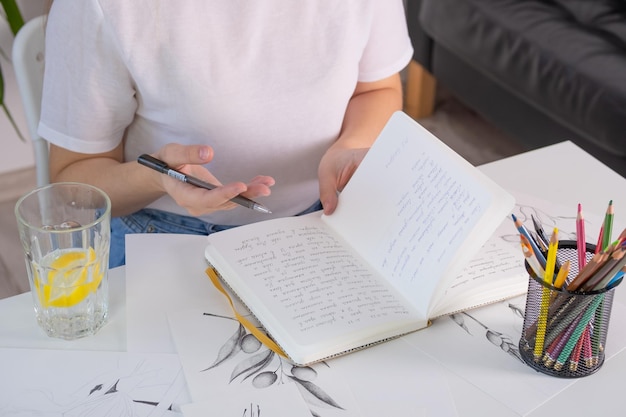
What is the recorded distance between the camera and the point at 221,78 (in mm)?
995

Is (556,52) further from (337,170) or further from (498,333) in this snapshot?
(498,333)

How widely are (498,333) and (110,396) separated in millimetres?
374

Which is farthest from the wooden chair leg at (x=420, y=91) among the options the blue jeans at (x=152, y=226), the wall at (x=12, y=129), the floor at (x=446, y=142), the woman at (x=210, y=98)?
the blue jeans at (x=152, y=226)

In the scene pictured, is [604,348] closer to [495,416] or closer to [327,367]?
[495,416]

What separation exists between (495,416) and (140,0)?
0.60 metres

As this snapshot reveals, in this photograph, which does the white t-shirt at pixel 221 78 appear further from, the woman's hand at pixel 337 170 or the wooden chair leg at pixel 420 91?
the wooden chair leg at pixel 420 91

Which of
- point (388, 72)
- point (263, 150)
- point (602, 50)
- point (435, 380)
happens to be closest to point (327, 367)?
point (435, 380)

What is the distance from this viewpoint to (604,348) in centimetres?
76

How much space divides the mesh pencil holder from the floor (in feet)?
4.19

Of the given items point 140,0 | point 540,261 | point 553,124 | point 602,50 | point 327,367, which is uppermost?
point 140,0

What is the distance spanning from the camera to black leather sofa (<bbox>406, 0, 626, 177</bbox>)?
A: 1761mm

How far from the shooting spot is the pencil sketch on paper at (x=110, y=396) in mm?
697

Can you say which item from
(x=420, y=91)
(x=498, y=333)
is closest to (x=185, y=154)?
(x=498, y=333)

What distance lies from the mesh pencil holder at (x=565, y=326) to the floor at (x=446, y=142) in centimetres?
128
